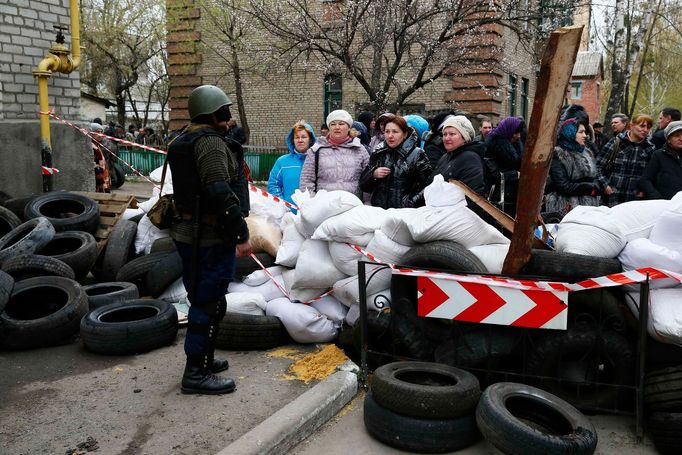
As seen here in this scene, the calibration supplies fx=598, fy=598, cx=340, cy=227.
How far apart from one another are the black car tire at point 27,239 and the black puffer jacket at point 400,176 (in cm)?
347

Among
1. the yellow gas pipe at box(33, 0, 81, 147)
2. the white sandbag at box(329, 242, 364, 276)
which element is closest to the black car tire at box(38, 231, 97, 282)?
the white sandbag at box(329, 242, 364, 276)

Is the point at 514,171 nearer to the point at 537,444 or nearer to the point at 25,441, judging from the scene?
the point at 537,444

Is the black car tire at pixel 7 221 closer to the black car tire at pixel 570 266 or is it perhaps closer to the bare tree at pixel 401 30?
the black car tire at pixel 570 266

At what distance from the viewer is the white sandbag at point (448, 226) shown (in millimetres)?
4422

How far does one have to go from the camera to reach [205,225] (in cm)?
399

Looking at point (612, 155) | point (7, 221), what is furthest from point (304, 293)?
point (612, 155)

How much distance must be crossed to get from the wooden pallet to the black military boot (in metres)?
3.38

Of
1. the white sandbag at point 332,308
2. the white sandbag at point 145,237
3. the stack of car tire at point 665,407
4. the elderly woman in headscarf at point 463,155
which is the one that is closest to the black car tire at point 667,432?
the stack of car tire at point 665,407

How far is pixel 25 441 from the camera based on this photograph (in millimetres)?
3428

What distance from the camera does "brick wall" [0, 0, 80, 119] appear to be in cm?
945

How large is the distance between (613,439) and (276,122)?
2129 centimetres

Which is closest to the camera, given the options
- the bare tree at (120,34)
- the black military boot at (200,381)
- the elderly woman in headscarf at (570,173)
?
the black military boot at (200,381)

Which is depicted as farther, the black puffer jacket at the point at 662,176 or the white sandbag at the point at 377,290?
the black puffer jacket at the point at 662,176

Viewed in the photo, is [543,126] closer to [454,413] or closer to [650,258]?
[650,258]
